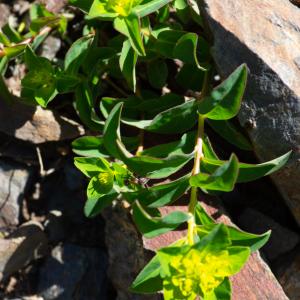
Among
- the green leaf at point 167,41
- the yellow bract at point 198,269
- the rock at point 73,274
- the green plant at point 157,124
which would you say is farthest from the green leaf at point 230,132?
the rock at point 73,274

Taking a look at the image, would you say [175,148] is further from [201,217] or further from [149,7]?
[149,7]

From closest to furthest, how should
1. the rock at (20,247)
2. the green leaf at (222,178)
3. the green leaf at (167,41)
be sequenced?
the green leaf at (222,178)
the green leaf at (167,41)
the rock at (20,247)

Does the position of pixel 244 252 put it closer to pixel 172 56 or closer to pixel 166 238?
pixel 166 238

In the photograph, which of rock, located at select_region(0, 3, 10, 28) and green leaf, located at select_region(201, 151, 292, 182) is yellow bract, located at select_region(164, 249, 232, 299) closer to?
green leaf, located at select_region(201, 151, 292, 182)

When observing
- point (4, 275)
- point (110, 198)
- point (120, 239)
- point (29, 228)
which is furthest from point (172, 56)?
point (4, 275)

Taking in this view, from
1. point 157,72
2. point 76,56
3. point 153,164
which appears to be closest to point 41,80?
point 76,56

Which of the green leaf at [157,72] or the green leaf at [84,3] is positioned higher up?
the green leaf at [84,3]

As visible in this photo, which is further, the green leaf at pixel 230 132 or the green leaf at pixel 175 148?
the green leaf at pixel 230 132

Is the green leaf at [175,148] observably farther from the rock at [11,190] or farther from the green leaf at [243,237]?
the rock at [11,190]
